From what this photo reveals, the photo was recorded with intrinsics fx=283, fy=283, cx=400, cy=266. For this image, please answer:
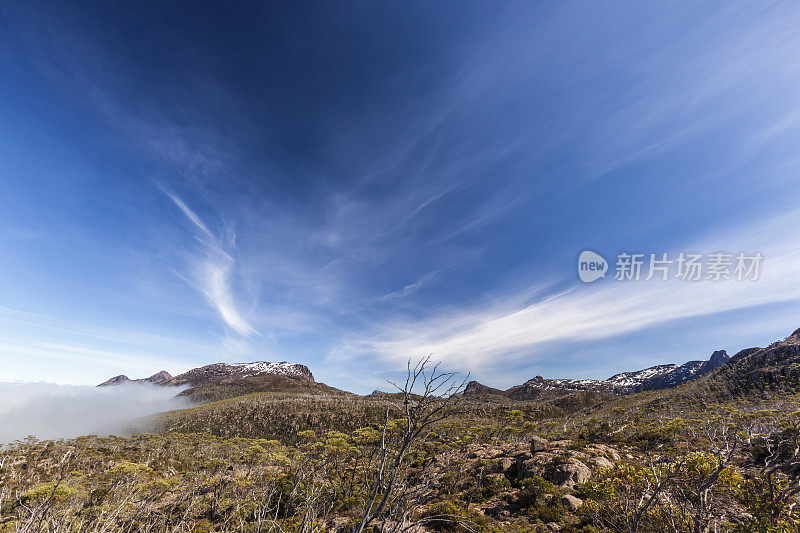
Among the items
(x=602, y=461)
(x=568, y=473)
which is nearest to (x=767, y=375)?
(x=602, y=461)

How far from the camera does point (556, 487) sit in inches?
738

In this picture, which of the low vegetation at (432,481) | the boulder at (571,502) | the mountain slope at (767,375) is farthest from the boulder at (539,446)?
the mountain slope at (767,375)

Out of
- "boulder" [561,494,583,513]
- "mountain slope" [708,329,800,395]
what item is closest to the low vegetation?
"boulder" [561,494,583,513]

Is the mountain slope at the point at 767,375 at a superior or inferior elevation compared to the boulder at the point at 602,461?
superior

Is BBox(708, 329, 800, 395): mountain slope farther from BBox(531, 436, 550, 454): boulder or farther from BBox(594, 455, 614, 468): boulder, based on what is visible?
BBox(594, 455, 614, 468): boulder

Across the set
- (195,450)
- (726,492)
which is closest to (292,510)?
(726,492)

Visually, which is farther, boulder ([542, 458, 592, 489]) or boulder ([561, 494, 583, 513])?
boulder ([542, 458, 592, 489])

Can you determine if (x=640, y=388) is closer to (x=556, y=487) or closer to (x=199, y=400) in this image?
(x=556, y=487)

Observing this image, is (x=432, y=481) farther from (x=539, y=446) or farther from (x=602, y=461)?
(x=539, y=446)

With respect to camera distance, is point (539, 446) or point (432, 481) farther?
point (539, 446)

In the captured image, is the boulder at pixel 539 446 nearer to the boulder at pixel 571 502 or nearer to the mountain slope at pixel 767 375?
the boulder at pixel 571 502

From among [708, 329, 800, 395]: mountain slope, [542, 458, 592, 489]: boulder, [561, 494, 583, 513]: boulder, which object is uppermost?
[708, 329, 800, 395]: mountain slope

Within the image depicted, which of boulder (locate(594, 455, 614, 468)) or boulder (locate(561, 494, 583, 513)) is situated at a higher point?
boulder (locate(594, 455, 614, 468))

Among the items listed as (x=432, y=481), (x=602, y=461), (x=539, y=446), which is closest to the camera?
(x=432, y=481)
